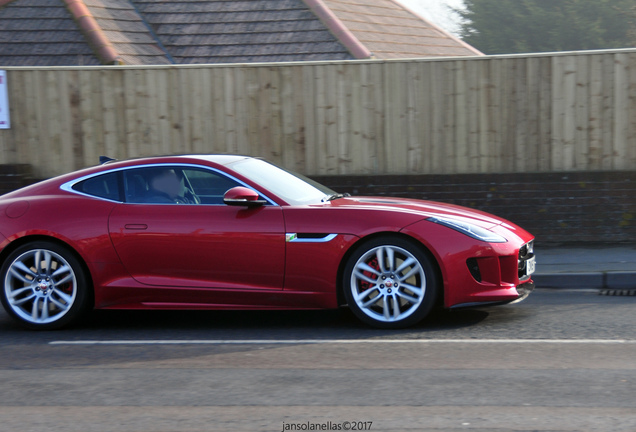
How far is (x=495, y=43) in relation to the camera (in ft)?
127

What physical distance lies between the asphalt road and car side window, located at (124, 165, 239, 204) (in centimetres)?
107

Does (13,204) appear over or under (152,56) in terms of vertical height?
under

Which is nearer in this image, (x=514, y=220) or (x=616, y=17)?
(x=514, y=220)

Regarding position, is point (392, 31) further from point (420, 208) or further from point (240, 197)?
point (240, 197)

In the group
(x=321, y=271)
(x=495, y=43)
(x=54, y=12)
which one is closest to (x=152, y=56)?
(x=54, y=12)

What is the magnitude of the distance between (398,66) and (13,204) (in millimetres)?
5742

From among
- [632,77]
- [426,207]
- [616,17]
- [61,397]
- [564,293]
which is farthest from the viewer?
[616,17]

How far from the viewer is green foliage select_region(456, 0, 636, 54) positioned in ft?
120

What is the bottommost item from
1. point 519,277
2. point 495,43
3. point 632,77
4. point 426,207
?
point 519,277

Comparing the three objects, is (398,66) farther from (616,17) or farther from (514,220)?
(616,17)

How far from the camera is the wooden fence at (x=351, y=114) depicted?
10.4 m

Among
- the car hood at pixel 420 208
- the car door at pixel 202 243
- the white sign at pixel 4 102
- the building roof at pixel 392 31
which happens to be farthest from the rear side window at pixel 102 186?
the building roof at pixel 392 31

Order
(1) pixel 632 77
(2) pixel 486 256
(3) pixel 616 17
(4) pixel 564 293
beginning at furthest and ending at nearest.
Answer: (3) pixel 616 17 < (1) pixel 632 77 < (4) pixel 564 293 < (2) pixel 486 256

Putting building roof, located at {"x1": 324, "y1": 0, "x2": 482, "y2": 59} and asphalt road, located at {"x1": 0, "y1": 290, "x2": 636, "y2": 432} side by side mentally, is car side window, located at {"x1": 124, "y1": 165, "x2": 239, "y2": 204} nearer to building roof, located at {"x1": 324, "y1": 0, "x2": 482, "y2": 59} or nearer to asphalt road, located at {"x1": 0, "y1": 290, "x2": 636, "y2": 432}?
A: asphalt road, located at {"x1": 0, "y1": 290, "x2": 636, "y2": 432}
